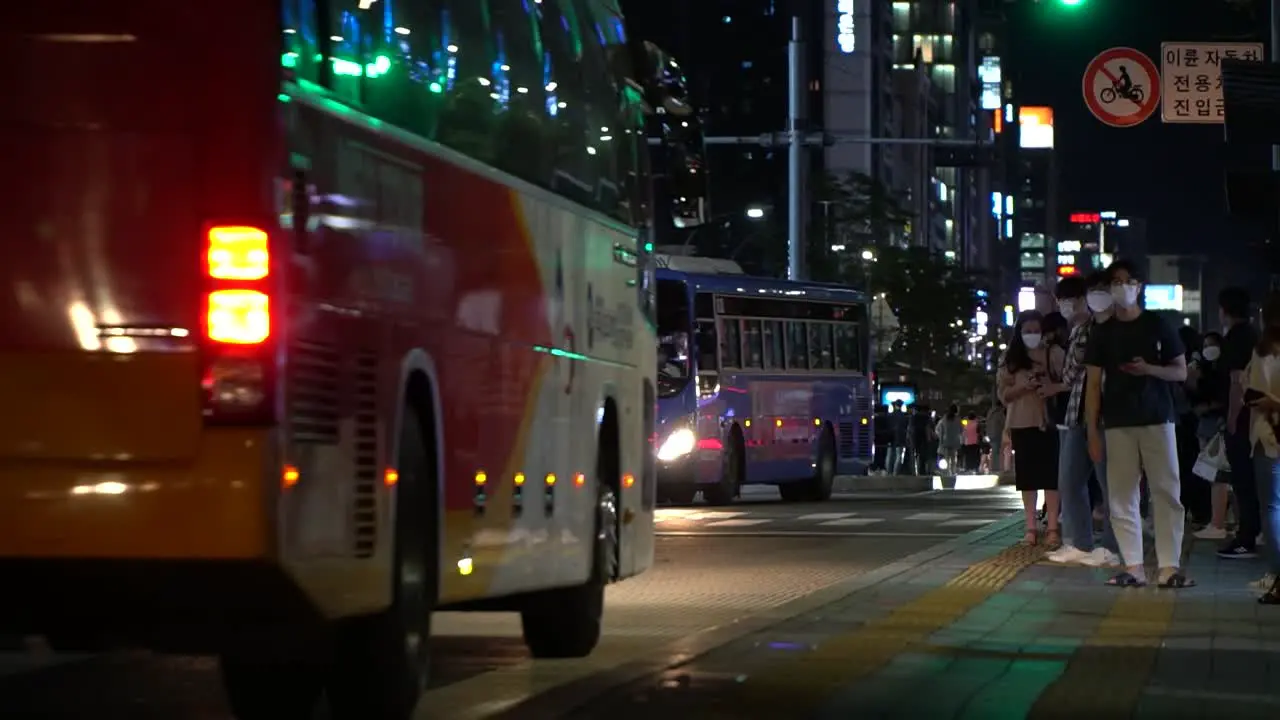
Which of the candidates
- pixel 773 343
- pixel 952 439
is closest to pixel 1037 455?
pixel 773 343

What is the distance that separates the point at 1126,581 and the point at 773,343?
2001cm

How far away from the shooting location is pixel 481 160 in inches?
378

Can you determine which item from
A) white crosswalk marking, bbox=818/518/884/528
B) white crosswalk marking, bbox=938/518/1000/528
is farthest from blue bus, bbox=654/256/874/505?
white crosswalk marking, bbox=938/518/1000/528

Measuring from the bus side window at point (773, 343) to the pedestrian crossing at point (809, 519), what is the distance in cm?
480

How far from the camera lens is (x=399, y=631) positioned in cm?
862

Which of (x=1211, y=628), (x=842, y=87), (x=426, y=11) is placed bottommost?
(x=1211, y=628)

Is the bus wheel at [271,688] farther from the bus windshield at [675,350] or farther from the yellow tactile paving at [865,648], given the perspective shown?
the bus windshield at [675,350]

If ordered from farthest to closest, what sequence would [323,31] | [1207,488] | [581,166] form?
1. [1207,488]
2. [581,166]
3. [323,31]

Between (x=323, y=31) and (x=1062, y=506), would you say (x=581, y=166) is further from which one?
(x=1062, y=506)

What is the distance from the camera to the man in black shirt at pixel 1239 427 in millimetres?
18984

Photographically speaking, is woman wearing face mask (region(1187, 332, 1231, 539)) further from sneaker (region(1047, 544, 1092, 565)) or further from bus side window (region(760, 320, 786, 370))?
bus side window (region(760, 320, 786, 370))

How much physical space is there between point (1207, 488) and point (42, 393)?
2024cm

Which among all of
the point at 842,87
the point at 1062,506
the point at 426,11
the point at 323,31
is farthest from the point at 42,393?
the point at 842,87

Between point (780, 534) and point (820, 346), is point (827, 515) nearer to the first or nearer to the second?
point (780, 534)
